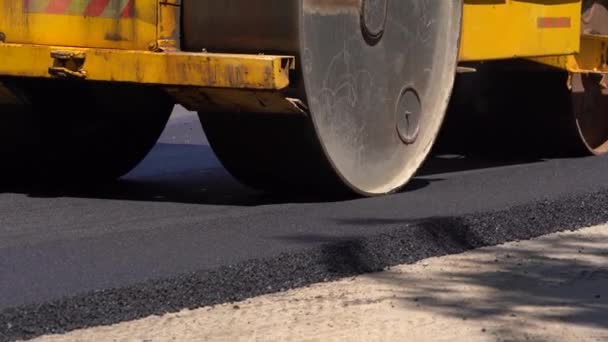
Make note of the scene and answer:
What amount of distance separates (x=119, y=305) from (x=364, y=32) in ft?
9.08

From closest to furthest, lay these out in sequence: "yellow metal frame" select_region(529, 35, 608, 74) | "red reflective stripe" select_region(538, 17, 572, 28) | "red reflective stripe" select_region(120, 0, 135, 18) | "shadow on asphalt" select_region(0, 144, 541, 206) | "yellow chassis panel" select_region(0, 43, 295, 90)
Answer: "yellow chassis panel" select_region(0, 43, 295, 90) → "red reflective stripe" select_region(120, 0, 135, 18) → "shadow on asphalt" select_region(0, 144, 541, 206) → "red reflective stripe" select_region(538, 17, 572, 28) → "yellow metal frame" select_region(529, 35, 608, 74)

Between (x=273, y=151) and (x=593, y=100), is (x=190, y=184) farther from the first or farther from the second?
(x=593, y=100)

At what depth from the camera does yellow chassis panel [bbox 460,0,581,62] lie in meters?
8.77

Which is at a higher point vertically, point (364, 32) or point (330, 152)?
point (364, 32)

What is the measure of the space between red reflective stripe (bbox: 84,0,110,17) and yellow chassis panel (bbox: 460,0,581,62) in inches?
88.2

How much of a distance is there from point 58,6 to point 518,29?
2.94 metres

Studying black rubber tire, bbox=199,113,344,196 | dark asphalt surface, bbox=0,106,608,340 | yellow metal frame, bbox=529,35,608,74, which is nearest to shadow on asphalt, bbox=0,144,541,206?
dark asphalt surface, bbox=0,106,608,340

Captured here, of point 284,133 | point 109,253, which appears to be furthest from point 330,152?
point 109,253

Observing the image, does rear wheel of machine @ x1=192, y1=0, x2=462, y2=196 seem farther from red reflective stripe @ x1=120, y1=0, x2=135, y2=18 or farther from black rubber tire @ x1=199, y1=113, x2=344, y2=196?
red reflective stripe @ x1=120, y1=0, x2=135, y2=18

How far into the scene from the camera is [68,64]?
7184mm

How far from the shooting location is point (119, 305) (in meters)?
5.35

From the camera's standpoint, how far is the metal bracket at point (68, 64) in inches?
282

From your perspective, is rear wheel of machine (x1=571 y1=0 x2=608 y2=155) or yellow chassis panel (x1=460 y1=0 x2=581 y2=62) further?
rear wheel of machine (x1=571 y1=0 x2=608 y2=155)

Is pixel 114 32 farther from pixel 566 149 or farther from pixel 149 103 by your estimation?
pixel 566 149
